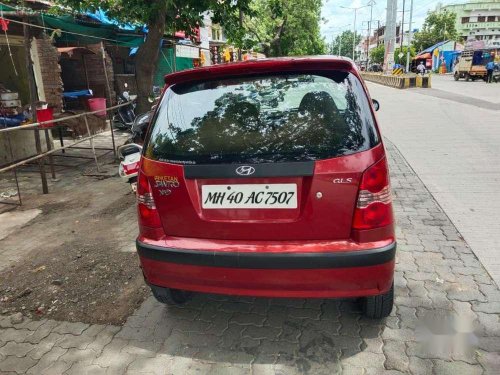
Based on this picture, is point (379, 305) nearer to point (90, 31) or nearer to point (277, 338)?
point (277, 338)

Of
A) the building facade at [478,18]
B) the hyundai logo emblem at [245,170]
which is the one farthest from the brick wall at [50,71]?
the building facade at [478,18]

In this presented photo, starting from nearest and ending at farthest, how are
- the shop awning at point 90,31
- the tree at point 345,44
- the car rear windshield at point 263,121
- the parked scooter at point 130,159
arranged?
the car rear windshield at point 263,121
the parked scooter at point 130,159
the shop awning at point 90,31
the tree at point 345,44

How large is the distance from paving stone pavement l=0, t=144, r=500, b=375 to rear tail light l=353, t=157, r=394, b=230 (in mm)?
844

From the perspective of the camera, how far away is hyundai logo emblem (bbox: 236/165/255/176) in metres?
2.34

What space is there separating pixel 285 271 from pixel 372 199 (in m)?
0.63

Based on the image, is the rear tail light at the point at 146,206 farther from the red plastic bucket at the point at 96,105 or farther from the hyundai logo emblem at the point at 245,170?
the red plastic bucket at the point at 96,105

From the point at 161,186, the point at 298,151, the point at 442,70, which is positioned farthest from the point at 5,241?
the point at 442,70

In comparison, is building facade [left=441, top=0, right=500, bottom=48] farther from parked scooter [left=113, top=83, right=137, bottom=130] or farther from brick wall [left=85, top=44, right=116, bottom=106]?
parked scooter [left=113, top=83, right=137, bottom=130]

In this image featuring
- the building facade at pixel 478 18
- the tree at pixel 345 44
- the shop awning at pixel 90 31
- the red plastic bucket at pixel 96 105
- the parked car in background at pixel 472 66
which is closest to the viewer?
the shop awning at pixel 90 31

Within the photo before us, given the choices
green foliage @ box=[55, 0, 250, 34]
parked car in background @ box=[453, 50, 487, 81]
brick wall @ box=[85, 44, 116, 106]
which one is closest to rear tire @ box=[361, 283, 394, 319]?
green foliage @ box=[55, 0, 250, 34]

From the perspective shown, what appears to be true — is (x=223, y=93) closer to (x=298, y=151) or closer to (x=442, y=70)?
(x=298, y=151)

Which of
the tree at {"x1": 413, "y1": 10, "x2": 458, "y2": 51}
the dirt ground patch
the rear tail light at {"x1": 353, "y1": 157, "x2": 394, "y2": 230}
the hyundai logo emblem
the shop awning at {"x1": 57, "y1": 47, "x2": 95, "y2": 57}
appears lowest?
the dirt ground patch

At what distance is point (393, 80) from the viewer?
29.5 meters

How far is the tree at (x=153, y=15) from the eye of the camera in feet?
21.7
